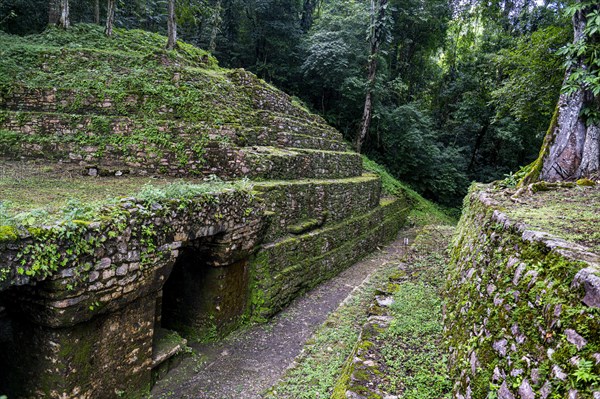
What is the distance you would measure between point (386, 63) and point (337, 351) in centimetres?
1870

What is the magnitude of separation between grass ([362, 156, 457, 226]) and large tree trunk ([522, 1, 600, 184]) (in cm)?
1029

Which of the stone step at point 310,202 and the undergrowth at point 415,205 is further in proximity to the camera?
the undergrowth at point 415,205

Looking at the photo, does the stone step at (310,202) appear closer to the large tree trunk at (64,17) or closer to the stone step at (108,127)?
the stone step at (108,127)

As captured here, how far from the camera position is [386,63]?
1978 cm

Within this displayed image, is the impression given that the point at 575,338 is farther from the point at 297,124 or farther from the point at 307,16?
the point at 307,16

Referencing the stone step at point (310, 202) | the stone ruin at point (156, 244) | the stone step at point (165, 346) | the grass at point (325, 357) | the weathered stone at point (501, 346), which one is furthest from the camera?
the stone step at point (310, 202)

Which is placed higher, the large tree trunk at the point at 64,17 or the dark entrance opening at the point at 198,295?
the large tree trunk at the point at 64,17

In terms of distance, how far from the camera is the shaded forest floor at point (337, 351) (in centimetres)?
320

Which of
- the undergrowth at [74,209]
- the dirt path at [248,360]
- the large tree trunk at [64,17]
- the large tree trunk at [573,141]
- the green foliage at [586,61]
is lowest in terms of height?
the dirt path at [248,360]

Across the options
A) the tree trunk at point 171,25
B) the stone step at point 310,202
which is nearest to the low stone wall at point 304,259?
the stone step at point 310,202

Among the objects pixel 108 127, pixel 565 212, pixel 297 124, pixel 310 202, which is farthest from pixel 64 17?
pixel 565 212

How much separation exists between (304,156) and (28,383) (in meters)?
6.75

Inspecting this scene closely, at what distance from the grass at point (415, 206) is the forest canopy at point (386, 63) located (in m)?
1.97

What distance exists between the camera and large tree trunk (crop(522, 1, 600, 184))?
6.00 metres
